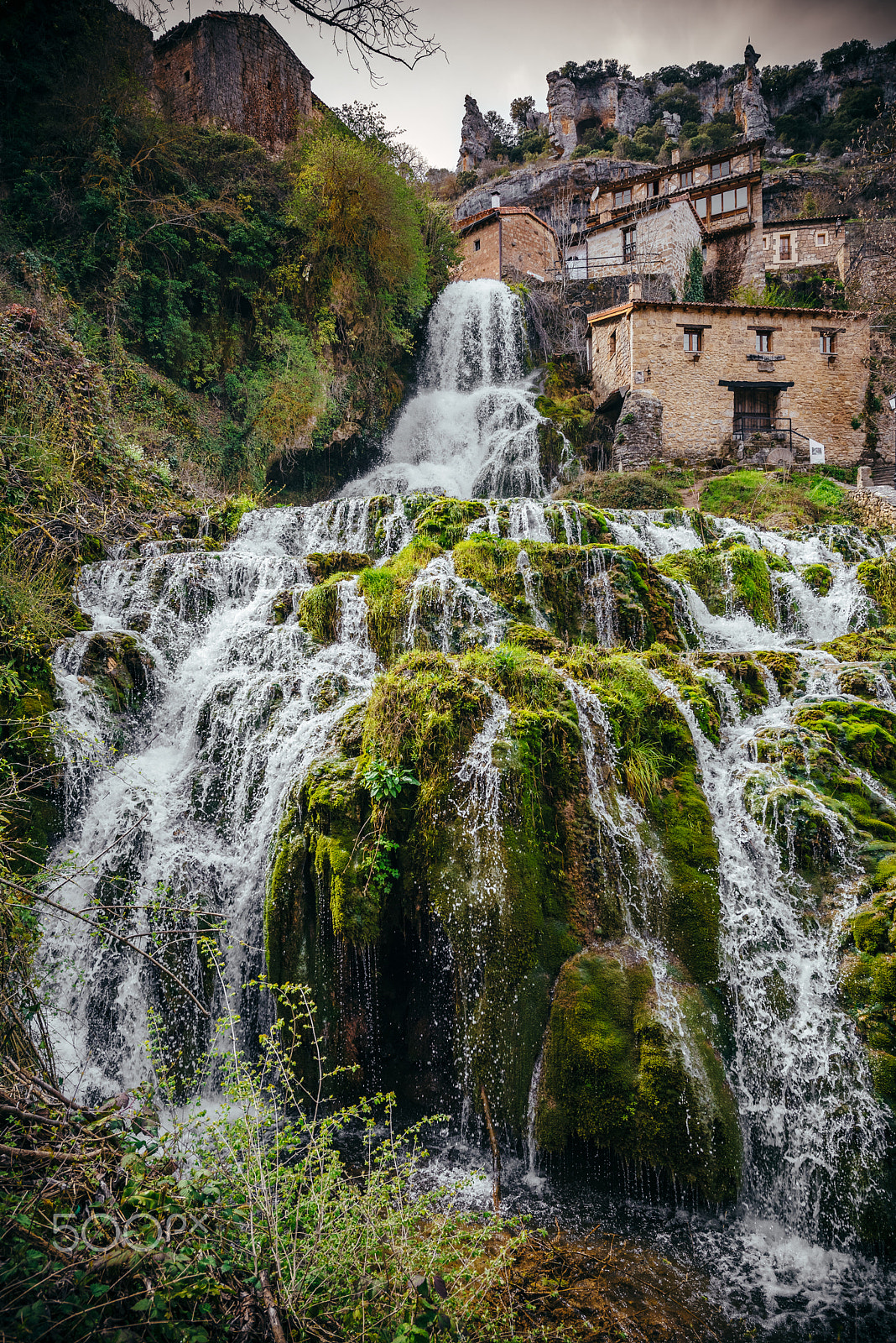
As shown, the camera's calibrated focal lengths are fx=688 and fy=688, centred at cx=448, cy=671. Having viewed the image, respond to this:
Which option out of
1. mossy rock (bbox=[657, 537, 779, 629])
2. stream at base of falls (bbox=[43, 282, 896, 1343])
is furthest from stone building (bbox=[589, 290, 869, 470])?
stream at base of falls (bbox=[43, 282, 896, 1343])

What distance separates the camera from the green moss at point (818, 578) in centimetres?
1015

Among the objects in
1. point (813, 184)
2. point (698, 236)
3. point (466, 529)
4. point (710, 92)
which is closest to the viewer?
point (466, 529)

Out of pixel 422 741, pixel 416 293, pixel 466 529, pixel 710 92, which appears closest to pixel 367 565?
pixel 466 529

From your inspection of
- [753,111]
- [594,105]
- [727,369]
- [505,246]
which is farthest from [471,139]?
→ [727,369]

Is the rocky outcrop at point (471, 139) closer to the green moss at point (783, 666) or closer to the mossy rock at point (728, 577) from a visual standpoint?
the mossy rock at point (728, 577)

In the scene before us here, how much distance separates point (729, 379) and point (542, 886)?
65.3 ft

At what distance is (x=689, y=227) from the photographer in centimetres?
2567

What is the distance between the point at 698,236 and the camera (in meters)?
26.0

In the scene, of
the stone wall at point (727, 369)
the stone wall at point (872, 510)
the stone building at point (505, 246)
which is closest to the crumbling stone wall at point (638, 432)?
the stone wall at point (727, 369)

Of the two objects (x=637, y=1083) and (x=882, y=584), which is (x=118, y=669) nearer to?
(x=637, y=1083)

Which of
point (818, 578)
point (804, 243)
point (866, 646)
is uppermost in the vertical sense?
point (804, 243)

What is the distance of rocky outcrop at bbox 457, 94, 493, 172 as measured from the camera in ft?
148

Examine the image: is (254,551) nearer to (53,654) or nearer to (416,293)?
(53,654)

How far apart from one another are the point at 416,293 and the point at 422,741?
17838 mm
